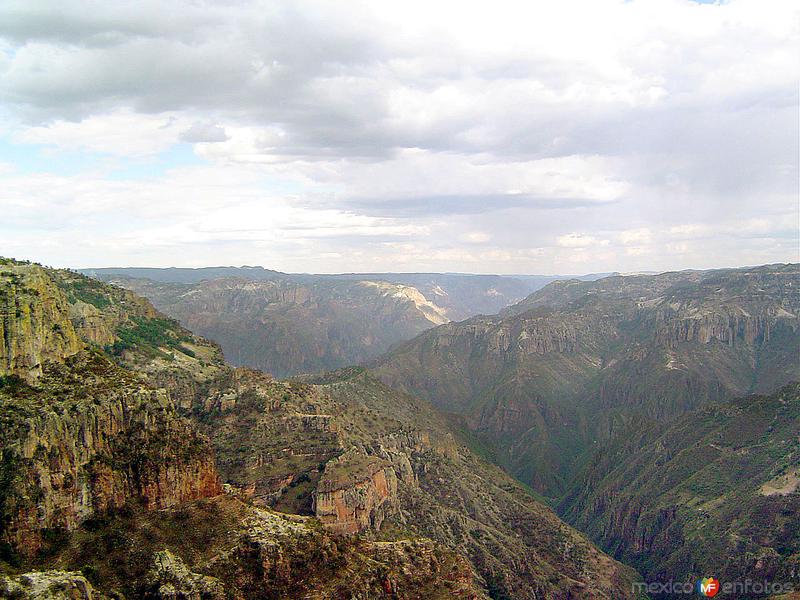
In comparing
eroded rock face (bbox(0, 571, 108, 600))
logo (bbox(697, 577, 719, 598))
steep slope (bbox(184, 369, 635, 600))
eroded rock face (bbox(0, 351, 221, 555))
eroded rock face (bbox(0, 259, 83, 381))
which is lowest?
logo (bbox(697, 577, 719, 598))

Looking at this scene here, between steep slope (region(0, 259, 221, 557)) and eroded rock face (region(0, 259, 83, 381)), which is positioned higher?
eroded rock face (region(0, 259, 83, 381))

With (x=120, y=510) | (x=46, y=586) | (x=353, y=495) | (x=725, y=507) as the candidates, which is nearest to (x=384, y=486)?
(x=353, y=495)

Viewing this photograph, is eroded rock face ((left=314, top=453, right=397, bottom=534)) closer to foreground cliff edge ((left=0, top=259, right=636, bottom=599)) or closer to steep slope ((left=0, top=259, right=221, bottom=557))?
foreground cliff edge ((left=0, top=259, right=636, bottom=599))

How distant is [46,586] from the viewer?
35719mm

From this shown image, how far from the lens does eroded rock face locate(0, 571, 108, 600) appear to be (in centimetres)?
3469

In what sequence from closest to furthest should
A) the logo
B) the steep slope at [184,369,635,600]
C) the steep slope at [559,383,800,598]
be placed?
the steep slope at [184,369,635,600] < the steep slope at [559,383,800,598] < the logo

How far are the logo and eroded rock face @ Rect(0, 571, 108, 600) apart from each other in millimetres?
132498

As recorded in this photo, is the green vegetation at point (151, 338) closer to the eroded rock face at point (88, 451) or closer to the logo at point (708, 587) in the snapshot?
the eroded rock face at point (88, 451)

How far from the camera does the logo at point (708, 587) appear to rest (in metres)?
127

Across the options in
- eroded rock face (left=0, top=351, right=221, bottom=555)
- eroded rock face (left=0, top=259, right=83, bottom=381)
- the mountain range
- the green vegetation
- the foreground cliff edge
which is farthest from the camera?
the green vegetation

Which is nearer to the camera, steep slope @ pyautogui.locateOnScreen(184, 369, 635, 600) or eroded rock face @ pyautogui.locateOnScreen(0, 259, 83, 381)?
eroded rock face @ pyautogui.locateOnScreen(0, 259, 83, 381)

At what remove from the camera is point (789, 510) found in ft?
422

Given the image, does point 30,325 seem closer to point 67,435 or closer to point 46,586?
point 67,435

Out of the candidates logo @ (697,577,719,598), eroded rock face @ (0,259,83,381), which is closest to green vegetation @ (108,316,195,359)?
eroded rock face @ (0,259,83,381)
